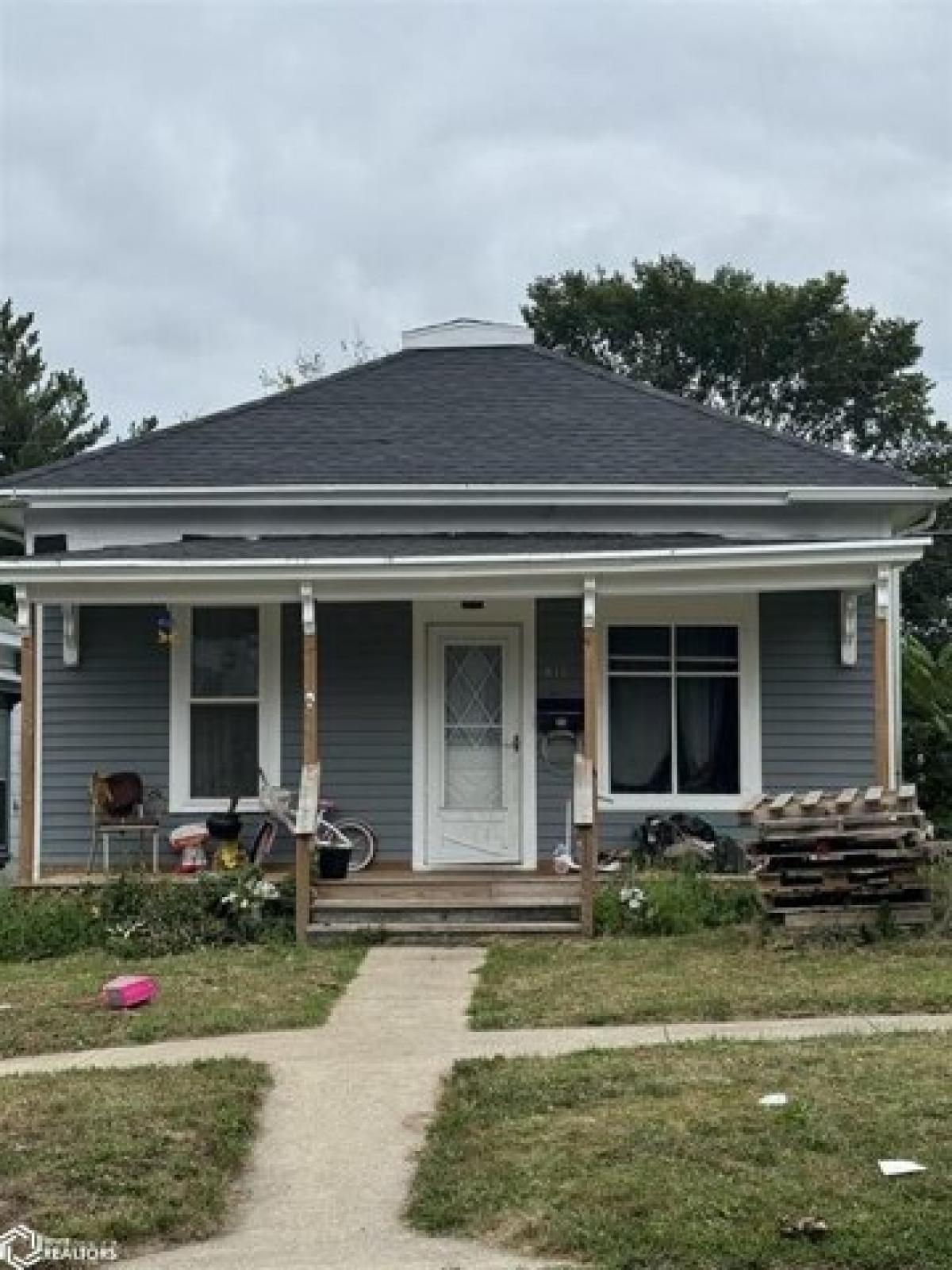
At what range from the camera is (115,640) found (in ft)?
44.0

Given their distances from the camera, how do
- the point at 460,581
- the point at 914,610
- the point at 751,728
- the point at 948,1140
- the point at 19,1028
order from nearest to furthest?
the point at 948,1140 < the point at 19,1028 < the point at 460,581 < the point at 751,728 < the point at 914,610

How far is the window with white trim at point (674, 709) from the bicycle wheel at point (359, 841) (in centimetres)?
214

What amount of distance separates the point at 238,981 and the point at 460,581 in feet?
12.5

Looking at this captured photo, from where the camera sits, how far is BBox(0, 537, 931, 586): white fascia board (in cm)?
1177

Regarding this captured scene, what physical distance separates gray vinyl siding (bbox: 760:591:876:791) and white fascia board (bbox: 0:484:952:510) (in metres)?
0.98

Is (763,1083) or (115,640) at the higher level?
(115,640)

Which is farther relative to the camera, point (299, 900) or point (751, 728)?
point (751, 728)

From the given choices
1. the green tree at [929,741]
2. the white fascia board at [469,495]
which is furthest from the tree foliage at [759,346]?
the white fascia board at [469,495]

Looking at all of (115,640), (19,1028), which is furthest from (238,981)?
(115,640)

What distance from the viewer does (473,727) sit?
1343 centimetres

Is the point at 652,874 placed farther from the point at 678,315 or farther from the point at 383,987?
the point at 678,315

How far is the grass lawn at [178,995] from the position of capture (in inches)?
319

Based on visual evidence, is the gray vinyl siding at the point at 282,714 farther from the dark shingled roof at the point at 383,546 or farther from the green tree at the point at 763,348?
the green tree at the point at 763,348

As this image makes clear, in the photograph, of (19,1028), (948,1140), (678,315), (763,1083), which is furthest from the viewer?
(678,315)
